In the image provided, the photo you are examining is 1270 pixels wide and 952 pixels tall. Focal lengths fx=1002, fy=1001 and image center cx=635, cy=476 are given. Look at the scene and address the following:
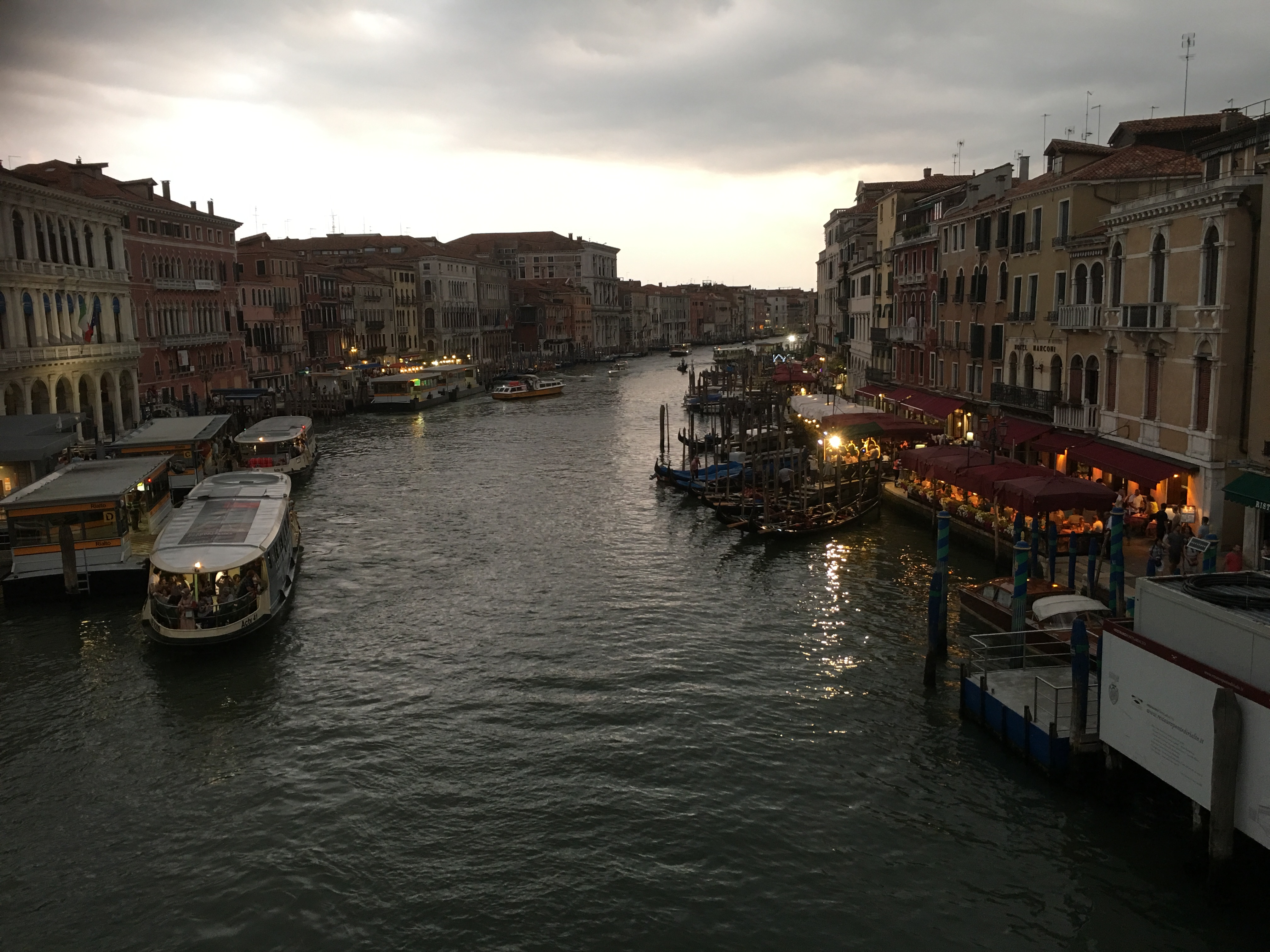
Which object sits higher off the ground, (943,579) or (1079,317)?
(1079,317)

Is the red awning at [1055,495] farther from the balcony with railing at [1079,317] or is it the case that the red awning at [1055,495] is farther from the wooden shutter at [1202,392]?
the balcony with railing at [1079,317]

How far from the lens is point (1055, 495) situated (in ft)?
64.0

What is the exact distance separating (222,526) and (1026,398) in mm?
20997

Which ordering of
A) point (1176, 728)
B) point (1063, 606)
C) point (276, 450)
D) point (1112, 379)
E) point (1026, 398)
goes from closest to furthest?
point (1176, 728), point (1063, 606), point (1112, 379), point (1026, 398), point (276, 450)

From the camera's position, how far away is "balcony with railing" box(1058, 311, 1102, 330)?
24.0 m

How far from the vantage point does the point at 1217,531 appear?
1908cm

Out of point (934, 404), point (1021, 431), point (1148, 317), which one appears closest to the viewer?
point (1148, 317)

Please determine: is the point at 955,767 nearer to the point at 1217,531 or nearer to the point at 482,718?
the point at 482,718

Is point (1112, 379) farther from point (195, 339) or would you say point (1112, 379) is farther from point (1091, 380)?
point (195, 339)

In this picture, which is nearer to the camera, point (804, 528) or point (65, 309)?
point (804, 528)

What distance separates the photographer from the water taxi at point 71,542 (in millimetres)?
20688

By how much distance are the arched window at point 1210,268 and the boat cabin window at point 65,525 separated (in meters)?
22.4

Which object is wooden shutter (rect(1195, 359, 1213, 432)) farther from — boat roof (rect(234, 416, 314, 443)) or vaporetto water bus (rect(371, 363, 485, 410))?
vaporetto water bus (rect(371, 363, 485, 410))

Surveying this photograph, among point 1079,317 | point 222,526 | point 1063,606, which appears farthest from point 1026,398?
point 222,526
